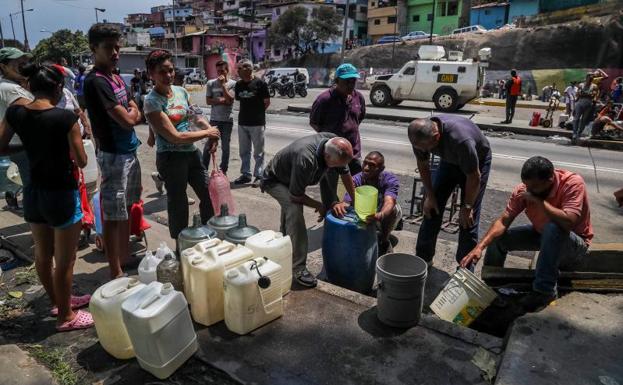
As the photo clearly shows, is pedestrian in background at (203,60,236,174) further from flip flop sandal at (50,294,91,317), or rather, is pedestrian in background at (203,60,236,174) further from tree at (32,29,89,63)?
tree at (32,29,89,63)

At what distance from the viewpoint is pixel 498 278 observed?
142 inches

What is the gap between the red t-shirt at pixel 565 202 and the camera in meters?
3.06

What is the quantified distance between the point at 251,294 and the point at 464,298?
1.52 m

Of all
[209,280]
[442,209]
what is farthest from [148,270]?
[442,209]

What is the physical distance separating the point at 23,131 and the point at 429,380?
282cm

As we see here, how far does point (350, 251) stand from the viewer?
354 cm

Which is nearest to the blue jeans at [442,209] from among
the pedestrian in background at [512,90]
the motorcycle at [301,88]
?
the pedestrian in background at [512,90]

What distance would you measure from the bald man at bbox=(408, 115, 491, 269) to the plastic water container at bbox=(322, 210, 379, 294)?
0.71 m

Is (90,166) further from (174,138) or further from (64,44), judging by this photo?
(64,44)

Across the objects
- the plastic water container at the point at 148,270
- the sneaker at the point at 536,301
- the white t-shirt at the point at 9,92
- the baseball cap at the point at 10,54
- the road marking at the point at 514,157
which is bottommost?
the road marking at the point at 514,157

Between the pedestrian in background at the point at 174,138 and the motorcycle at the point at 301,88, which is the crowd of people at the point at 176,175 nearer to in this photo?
the pedestrian in background at the point at 174,138

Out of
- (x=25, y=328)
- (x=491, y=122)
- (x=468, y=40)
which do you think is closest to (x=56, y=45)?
(x=468, y=40)

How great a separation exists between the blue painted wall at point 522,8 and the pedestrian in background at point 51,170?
5218cm

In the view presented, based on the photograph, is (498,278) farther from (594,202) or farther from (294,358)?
(594,202)
